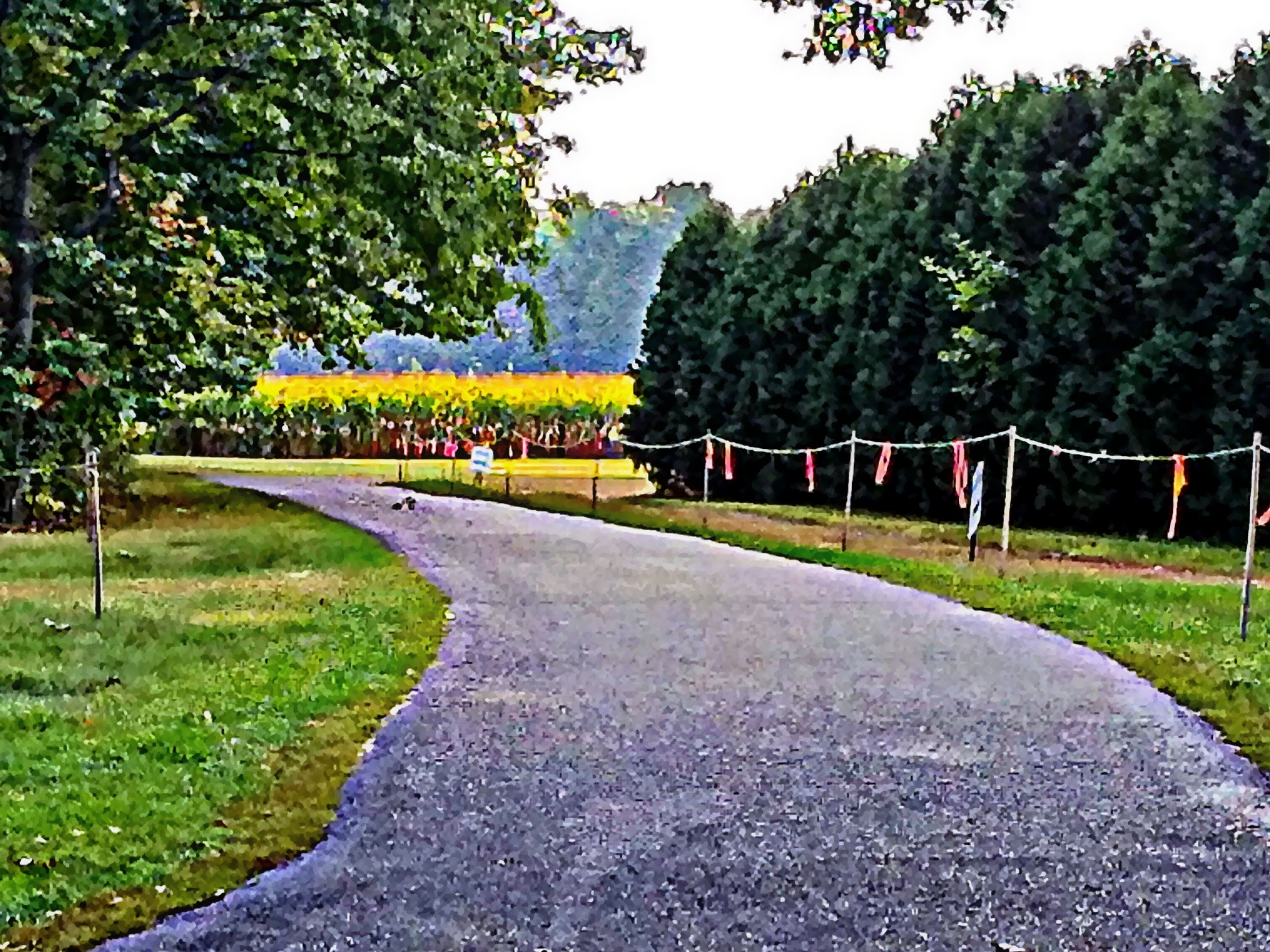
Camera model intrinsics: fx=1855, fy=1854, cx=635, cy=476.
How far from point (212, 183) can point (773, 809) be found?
550 inches

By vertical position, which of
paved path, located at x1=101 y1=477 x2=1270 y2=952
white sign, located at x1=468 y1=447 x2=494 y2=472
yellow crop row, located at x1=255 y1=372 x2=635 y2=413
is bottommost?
paved path, located at x1=101 y1=477 x2=1270 y2=952

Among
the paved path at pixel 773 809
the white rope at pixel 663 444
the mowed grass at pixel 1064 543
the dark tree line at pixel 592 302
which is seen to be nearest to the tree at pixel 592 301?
the dark tree line at pixel 592 302

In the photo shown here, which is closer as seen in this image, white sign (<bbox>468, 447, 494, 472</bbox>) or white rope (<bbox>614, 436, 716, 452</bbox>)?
white sign (<bbox>468, 447, 494, 472</bbox>)

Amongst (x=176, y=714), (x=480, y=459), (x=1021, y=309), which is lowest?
(x=176, y=714)

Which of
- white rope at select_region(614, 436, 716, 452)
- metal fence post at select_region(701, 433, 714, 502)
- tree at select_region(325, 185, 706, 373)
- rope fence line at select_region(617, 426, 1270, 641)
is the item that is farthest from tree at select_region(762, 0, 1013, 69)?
tree at select_region(325, 185, 706, 373)

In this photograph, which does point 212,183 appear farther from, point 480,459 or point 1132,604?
point 480,459

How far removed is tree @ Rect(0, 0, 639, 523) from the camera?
17.7 m

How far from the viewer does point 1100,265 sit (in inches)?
946

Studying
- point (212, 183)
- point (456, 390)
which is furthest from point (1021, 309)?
point (456, 390)

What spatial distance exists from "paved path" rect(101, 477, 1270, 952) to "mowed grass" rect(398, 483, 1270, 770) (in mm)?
255

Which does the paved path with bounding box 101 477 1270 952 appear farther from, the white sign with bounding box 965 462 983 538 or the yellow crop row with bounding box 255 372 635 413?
the yellow crop row with bounding box 255 372 635 413

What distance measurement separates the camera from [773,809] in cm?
666

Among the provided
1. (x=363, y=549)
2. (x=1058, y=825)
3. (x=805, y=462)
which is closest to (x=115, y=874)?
(x=1058, y=825)

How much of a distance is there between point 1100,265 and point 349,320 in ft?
31.8
